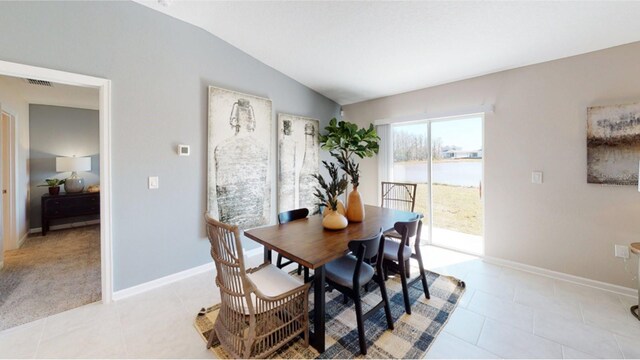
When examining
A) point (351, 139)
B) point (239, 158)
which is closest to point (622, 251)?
point (351, 139)

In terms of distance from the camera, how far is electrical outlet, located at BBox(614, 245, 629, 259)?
235 centimetres

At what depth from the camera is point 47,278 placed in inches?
104

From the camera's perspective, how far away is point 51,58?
1971 mm

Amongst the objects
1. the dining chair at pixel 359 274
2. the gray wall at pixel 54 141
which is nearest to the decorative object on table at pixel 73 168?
the gray wall at pixel 54 141

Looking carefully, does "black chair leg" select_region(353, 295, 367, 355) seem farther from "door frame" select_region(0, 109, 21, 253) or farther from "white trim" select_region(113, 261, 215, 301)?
"door frame" select_region(0, 109, 21, 253)

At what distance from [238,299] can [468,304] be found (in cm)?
205

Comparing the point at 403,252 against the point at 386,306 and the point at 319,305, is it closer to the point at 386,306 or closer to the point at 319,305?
the point at 386,306

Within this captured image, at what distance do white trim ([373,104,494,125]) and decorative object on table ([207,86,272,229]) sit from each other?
2.01 meters

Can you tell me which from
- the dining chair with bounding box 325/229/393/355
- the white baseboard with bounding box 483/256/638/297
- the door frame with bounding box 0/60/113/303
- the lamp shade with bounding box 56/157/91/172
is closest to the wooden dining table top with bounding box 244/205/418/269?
the dining chair with bounding box 325/229/393/355

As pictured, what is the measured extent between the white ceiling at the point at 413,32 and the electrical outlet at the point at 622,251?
198 centimetres

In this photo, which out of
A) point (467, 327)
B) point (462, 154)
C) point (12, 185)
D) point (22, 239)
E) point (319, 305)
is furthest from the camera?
point (22, 239)

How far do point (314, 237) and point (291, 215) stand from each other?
687 millimetres

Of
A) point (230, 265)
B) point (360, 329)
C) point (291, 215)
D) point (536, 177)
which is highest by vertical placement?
point (536, 177)

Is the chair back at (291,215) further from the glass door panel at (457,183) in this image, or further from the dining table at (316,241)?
the glass door panel at (457,183)
